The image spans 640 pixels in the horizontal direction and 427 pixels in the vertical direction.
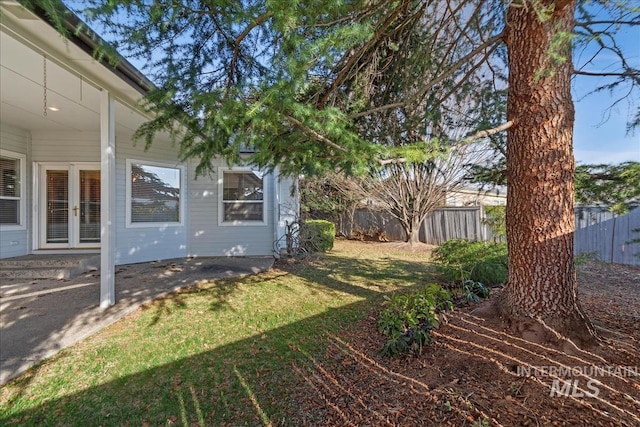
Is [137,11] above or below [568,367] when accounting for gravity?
above

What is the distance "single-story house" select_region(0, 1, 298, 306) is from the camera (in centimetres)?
360

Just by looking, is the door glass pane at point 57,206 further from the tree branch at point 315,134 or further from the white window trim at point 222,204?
the tree branch at point 315,134

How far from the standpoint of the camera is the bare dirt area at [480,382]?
1.80 m

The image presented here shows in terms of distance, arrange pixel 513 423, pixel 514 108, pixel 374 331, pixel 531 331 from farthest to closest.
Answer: pixel 374 331
pixel 514 108
pixel 531 331
pixel 513 423

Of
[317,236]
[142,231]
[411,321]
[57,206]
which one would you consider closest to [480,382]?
[411,321]

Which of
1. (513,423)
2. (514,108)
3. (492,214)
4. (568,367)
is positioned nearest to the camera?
(513,423)

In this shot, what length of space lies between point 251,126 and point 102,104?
2.84 metres

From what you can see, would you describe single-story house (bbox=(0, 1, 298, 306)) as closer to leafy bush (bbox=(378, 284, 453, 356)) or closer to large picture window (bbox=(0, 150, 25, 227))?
large picture window (bbox=(0, 150, 25, 227))

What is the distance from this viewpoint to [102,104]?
411cm

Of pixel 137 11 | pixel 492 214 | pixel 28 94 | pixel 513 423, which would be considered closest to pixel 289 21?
pixel 137 11

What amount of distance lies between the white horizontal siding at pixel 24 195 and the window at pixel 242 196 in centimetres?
403

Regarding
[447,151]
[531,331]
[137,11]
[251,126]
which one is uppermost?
[137,11]

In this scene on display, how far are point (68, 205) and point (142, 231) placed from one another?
167 cm

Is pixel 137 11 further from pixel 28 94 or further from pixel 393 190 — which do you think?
pixel 393 190
